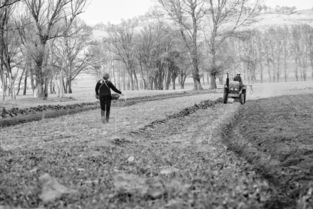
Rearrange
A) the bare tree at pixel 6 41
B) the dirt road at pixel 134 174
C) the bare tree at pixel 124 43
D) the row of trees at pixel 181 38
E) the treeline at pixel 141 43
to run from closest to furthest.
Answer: the dirt road at pixel 134 174
the bare tree at pixel 6 41
the treeline at pixel 141 43
the row of trees at pixel 181 38
the bare tree at pixel 124 43

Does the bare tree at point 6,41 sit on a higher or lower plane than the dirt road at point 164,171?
higher

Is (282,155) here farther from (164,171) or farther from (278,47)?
(278,47)

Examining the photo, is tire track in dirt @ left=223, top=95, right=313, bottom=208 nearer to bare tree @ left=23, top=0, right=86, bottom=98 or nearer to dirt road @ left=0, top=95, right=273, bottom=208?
dirt road @ left=0, top=95, right=273, bottom=208

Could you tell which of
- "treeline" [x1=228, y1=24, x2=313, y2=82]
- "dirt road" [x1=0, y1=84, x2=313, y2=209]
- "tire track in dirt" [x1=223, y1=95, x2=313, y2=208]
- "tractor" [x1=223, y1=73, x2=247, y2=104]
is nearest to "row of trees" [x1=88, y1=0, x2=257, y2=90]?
"tractor" [x1=223, y1=73, x2=247, y2=104]

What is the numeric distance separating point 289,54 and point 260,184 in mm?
116205

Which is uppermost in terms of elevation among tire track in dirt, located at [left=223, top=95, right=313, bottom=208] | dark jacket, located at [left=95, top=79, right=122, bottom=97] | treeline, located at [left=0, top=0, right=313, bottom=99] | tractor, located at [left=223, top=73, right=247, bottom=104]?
treeline, located at [left=0, top=0, right=313, bottom=99]

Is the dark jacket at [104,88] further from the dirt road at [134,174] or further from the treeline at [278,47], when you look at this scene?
the treeline at [278,47]

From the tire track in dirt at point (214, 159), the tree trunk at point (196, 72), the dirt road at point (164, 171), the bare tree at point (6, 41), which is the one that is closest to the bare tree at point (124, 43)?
the tree trunk at point (196, 72)

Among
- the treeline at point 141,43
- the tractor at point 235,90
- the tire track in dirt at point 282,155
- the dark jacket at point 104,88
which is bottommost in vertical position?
the tire track in dirt at point 282,155

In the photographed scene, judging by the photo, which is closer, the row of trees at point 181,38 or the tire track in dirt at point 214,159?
the tire track in dirt at point 214,159

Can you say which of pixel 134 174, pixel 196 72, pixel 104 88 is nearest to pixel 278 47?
pixel 196 72

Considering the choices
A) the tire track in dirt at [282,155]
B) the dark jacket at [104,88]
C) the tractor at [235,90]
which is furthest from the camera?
the tractor at [235,90]

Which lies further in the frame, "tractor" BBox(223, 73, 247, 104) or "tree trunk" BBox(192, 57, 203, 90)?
"tree trunk" BBox(192, 57, 203, 90)

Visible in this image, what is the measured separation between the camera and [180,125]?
16328 millimetres
